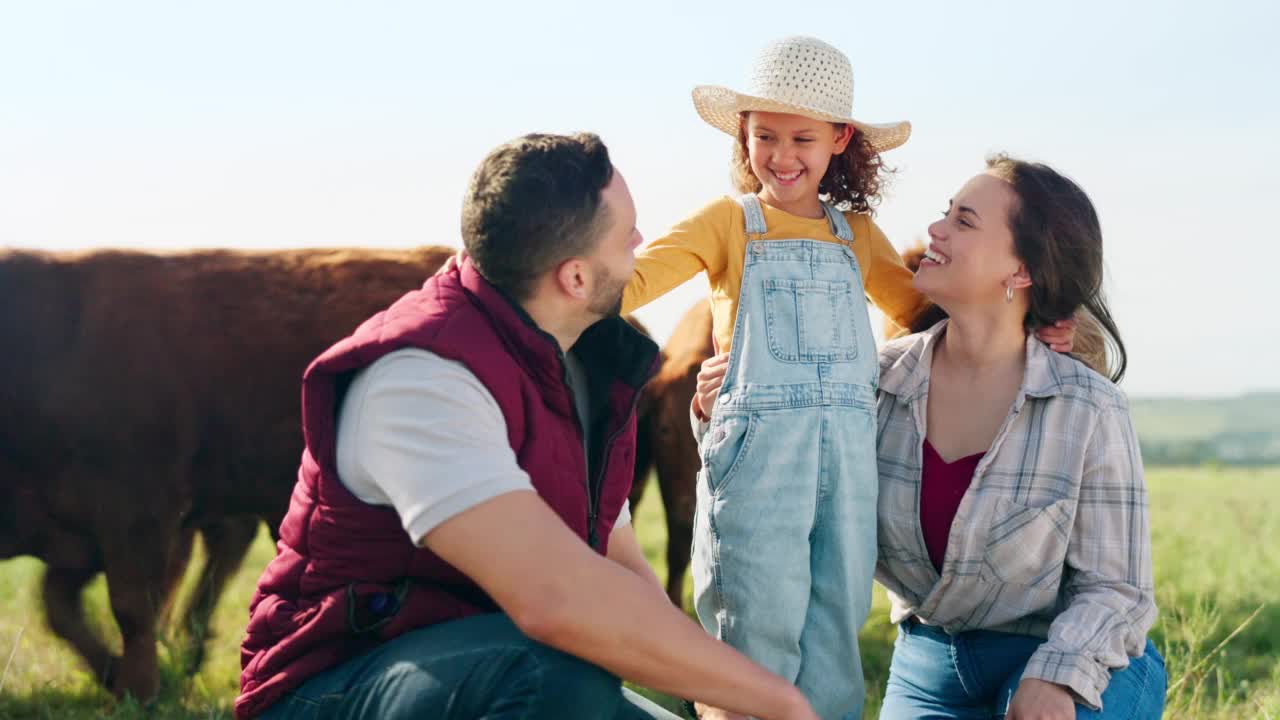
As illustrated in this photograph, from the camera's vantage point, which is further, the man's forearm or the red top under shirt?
the red top under shirt

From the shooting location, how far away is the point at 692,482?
643 cm

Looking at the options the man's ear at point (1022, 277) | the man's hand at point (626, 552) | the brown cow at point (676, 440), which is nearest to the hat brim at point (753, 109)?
the man's ear at point (1022, 277)

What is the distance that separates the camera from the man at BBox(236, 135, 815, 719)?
7.01ft

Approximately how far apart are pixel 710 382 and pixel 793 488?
414mm

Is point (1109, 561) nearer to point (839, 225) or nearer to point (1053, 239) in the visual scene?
point (1053, 239)

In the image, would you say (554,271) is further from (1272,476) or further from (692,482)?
(1272,476)

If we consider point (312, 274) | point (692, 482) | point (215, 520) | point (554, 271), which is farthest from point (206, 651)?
point (554, 271)

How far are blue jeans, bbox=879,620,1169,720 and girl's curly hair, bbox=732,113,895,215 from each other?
1254mm

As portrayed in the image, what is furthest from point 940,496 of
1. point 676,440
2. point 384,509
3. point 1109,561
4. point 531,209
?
point 676,440

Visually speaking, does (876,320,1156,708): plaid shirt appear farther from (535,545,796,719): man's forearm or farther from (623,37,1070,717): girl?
(535,545,796,719): man's forearm

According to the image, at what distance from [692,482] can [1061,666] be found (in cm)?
359

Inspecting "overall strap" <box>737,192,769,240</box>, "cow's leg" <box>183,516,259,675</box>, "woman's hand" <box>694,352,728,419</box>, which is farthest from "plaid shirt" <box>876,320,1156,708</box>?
"cow's leg" <box>183,516,259,675</box>

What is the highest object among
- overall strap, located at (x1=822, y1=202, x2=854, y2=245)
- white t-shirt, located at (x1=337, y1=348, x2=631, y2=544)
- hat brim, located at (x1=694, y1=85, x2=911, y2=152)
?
hat brim, located at (x1=694, y1=85, x2=911, y2=152)

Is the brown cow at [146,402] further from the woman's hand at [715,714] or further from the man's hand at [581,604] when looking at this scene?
the man's hand at [581,604]
